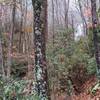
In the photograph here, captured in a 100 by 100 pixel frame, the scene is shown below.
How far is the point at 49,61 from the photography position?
14.1 meters

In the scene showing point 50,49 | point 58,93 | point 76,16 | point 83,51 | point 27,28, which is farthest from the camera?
point 76,16

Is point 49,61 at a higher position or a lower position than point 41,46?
lower

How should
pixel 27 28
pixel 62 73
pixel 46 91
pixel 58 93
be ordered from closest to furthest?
pixel 46 91 < pixel 58 93 < pixel 62 73 < pixel 27 28

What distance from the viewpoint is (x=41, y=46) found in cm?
775

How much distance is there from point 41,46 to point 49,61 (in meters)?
6.42

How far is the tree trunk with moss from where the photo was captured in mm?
7562

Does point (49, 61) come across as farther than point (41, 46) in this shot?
Yes

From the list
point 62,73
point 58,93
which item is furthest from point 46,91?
point 62,73

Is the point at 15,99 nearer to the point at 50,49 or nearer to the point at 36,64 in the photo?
the point at 36,64

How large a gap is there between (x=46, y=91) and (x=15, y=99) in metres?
0.95

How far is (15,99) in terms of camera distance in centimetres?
699

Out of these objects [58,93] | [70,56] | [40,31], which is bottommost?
[58,93]

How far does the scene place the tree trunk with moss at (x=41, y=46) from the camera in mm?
7562

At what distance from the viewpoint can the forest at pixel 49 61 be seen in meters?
7.59
